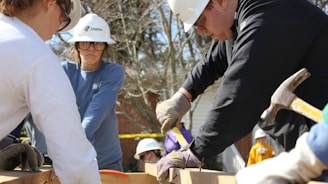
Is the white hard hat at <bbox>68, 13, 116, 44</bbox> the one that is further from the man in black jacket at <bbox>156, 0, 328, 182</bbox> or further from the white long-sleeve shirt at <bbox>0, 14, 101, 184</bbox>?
the white long-sleeve shirt at <bbox>0, 14, 101, 184</bbox>

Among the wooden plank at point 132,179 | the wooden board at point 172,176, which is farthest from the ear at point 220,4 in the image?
the wooden plank at point 132,179

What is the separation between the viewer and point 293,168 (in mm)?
1565

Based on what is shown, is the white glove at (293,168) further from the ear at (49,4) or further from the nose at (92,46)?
the nose at (92,46)

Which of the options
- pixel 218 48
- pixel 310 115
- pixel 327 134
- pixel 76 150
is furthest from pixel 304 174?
pixel 218 48

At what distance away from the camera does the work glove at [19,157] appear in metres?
2.60

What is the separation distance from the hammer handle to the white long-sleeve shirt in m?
0.93

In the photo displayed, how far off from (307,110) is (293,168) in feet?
1.76

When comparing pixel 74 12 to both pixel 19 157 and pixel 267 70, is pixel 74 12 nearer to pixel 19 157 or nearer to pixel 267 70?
pixel 19 157

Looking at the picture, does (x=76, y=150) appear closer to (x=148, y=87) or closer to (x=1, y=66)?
(x=1, y=66)

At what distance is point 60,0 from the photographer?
276 centimetres

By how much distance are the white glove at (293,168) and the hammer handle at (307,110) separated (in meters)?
0.39

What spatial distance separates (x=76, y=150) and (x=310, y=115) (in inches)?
39.3

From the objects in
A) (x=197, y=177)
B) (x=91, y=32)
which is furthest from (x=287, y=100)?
(x=91, y=32)

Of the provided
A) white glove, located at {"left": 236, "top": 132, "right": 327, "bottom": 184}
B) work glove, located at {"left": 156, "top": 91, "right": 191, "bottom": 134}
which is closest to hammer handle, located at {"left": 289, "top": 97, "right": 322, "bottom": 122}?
white glove, located at {"left": 236, "top": 132, "right": 327, "bottom": 184}
